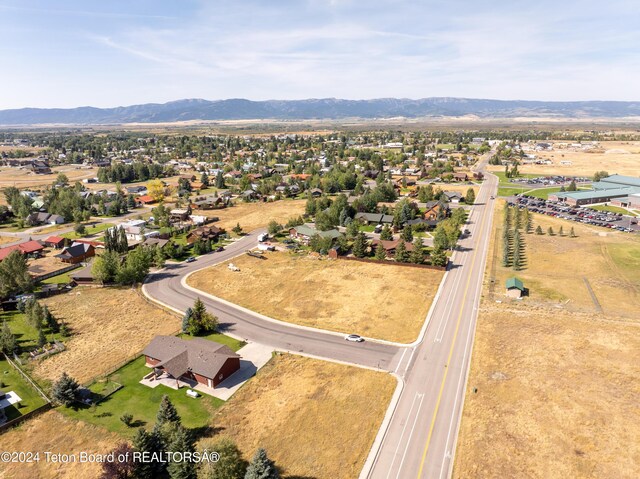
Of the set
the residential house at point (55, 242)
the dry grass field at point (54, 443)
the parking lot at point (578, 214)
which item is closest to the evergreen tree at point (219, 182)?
the residential house at point (55, 242)

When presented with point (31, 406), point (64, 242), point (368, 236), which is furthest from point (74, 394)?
point (368, 236)

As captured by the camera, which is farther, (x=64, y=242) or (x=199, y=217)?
(x=199, y=217)

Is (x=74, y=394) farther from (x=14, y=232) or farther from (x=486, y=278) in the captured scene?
(x=14, y=232)

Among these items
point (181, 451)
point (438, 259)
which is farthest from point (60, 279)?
point (438, 259)

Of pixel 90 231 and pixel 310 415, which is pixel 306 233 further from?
pixel 310 415

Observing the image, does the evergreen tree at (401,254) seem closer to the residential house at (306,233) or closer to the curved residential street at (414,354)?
the curved residential street at (414,354)

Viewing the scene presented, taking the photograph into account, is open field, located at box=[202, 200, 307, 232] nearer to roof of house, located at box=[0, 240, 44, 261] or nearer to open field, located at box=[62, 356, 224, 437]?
roof of house, located at box=[0, 240, 44, 261]

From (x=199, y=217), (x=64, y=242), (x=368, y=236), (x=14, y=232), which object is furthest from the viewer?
(x=199, y=217)
